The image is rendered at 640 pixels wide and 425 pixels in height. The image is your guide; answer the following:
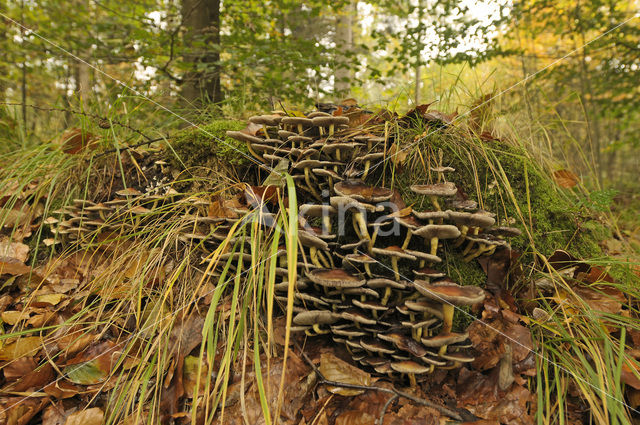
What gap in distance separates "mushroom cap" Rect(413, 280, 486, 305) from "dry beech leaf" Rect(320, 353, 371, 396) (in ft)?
2.10

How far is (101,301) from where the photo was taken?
7.58 ft

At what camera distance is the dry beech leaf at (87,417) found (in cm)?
178

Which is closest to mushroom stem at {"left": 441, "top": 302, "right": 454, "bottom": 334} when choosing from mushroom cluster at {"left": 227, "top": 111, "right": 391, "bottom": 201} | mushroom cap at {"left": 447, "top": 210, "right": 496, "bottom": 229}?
mushroom cap at {"left": 447, "top": 210, "right": 496, "bottom": 229}

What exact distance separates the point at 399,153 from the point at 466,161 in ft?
2.07

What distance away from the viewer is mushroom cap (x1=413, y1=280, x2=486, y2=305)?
1.59 metres

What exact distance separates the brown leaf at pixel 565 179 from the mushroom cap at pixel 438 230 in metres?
2.26

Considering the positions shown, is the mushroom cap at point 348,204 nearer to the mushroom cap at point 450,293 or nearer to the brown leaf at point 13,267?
the mushroom cap at point 450,293

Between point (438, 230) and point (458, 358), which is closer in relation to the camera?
point (458, 358)

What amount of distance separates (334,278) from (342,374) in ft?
2.02

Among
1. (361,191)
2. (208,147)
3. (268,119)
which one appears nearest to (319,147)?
(268,119)

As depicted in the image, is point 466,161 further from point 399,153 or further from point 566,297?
point 566,297

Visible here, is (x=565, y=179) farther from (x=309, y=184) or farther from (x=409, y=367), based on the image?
(x=409, y=367)

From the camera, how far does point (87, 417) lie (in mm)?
1808

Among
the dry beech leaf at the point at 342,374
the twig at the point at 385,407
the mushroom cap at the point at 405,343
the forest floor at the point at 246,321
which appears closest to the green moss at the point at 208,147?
the forest floor at the point at 246,321
